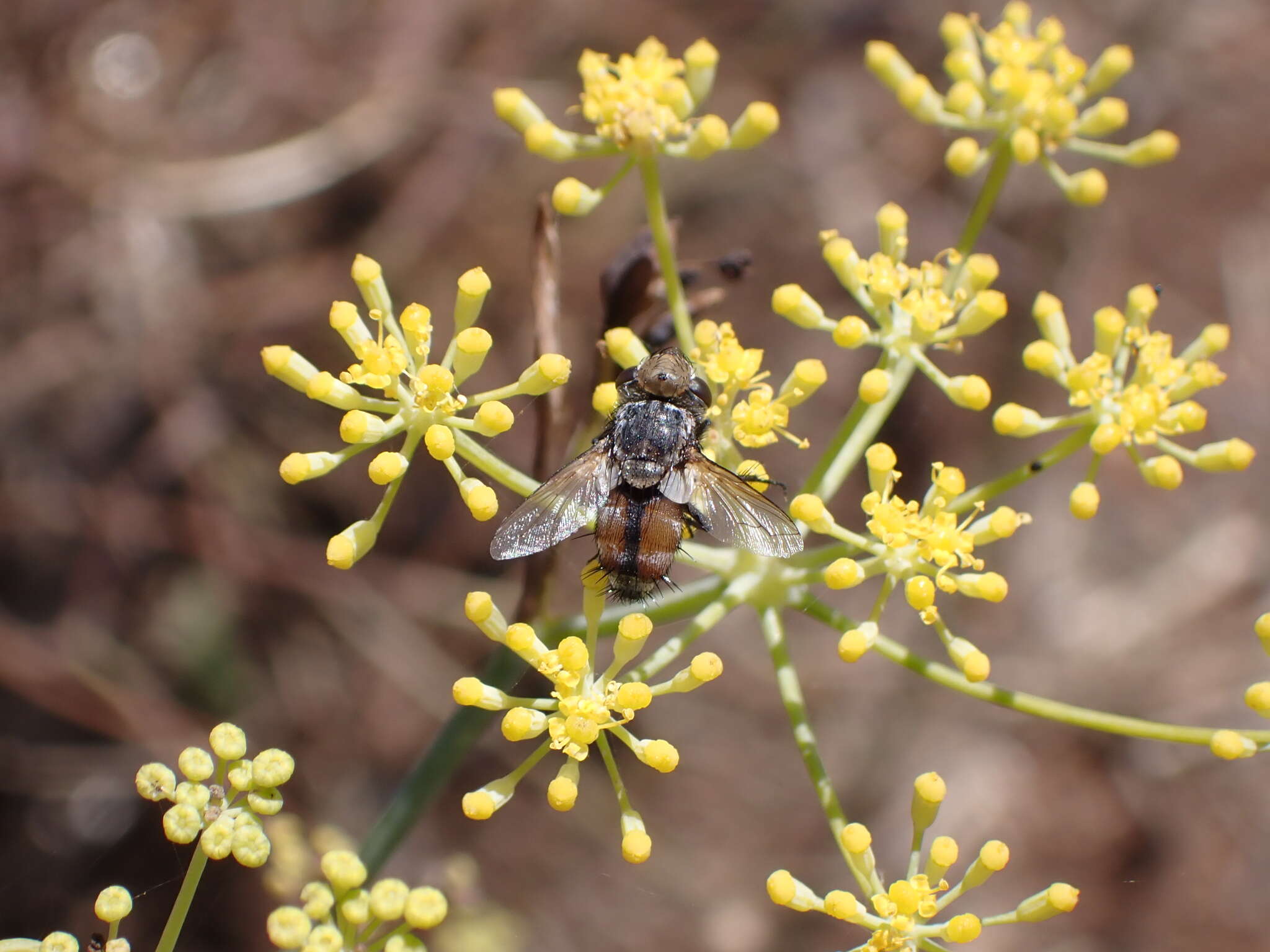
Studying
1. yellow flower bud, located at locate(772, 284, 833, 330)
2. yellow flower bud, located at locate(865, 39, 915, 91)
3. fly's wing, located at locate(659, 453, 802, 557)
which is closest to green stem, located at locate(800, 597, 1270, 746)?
fly's wing, located at locate(659, 453, 802, 557)

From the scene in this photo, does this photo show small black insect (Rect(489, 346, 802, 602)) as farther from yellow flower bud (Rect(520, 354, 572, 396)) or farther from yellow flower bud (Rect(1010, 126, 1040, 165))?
yellow flower bud (Rect(1010, 126, 1040, 165))

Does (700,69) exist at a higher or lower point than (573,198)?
higher

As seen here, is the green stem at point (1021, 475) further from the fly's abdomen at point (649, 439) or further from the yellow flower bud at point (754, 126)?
the yellow flower bud at point (754, 126)

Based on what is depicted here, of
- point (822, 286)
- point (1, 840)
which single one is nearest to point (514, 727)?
point (1, 840)

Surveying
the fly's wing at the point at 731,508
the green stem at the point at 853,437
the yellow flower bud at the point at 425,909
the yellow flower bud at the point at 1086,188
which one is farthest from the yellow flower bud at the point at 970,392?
the yellow flower bud at the point at 425,909

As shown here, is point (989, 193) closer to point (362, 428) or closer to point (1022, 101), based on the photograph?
point (1022, 101)

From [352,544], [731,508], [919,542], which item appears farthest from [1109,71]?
[352,544]

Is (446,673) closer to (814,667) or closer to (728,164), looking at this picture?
(814,667)
